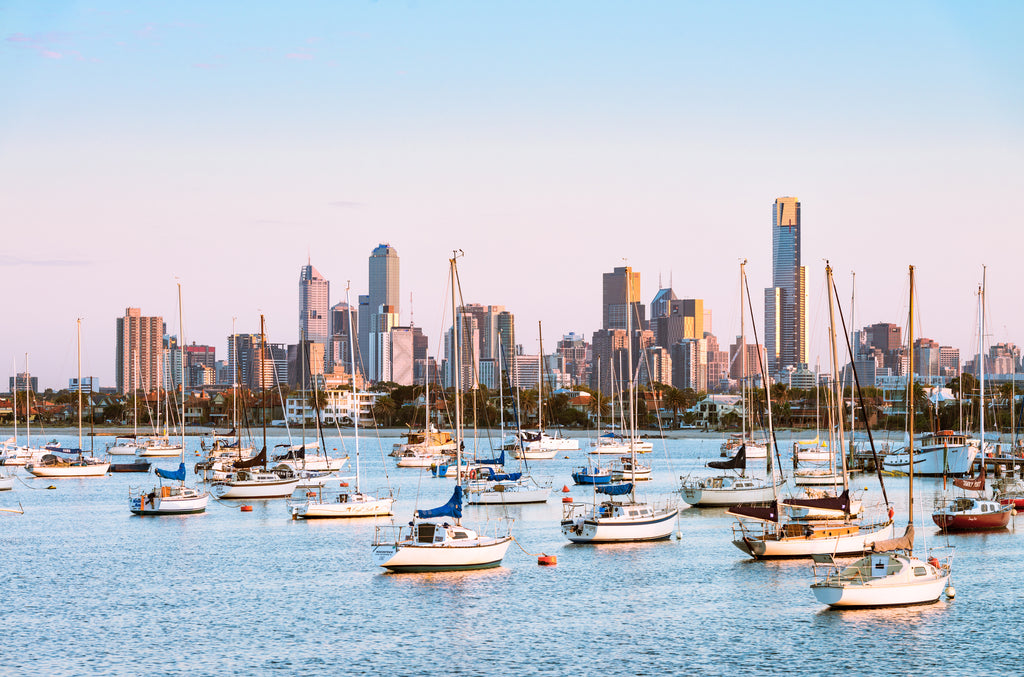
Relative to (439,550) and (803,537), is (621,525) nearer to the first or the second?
(803,537)

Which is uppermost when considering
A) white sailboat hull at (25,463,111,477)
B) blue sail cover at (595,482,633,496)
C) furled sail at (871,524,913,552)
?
blue sail cover at (595,482,633,496)

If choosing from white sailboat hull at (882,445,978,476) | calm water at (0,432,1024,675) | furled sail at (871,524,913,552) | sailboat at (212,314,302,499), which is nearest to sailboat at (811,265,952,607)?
calm water at (0,432,1024,675)

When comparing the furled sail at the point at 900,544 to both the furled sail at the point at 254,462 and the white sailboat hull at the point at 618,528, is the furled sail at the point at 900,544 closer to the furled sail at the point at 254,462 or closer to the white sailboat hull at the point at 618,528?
the white sailboat hull at the point at 618,528

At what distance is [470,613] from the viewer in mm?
49812

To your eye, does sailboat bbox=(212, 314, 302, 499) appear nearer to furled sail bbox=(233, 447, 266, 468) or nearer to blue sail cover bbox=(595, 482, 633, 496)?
furled sail bbox=(233, 447, 266, 468)

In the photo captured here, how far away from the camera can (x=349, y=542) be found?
2808 inches

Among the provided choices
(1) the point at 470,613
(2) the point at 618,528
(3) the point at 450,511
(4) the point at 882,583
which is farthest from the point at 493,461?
(4) the point at 882,583

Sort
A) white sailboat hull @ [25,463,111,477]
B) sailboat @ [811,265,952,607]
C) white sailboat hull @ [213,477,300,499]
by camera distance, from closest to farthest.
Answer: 1. sailboat @ [811,265,952,607]
2. white sailboat hull @ [213,477,300,499]
3. white sailboat hull @ [25,463,111,477]

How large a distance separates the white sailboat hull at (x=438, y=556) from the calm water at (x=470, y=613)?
721 mm

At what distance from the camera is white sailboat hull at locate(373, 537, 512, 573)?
57844 mm

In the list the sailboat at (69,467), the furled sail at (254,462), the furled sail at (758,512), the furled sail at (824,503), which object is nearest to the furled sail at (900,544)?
the furled sail at (758,512)

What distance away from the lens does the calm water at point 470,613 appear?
4228 cm

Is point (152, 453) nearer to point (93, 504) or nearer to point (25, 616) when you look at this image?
point (93, 504)

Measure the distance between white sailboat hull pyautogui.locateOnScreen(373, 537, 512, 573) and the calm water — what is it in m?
0.72
